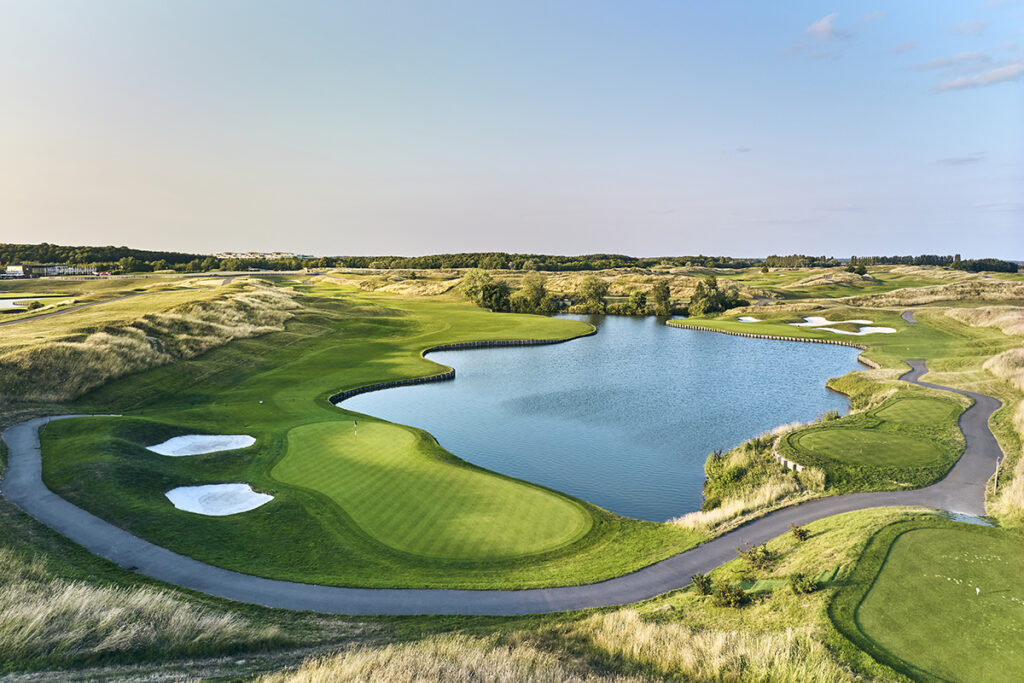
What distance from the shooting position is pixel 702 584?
15.3 m

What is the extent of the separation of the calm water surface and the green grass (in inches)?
414

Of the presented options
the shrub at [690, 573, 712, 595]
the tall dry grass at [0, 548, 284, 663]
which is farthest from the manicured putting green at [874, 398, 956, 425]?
the tall dry grass at [0, 548, 284, 663]

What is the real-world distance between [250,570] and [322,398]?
90.6ft

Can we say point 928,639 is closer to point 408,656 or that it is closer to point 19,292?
point 408,656

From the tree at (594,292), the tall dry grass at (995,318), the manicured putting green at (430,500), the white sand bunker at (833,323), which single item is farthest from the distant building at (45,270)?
the tall dry grass at (995,318)

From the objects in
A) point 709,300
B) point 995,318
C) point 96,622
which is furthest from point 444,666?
point 709,300

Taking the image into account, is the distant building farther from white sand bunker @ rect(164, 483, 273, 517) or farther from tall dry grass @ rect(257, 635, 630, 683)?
tall dry grass @ rect(257, 635, 630, 683)

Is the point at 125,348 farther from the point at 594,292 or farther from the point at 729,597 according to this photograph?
the point at 594,292

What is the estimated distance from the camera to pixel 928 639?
11.4 meters

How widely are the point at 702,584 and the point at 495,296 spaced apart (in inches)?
3900

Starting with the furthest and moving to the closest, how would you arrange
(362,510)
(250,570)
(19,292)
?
(19,292)
(362,510)
(250,570)

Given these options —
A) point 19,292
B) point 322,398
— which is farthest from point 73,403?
point 19,292

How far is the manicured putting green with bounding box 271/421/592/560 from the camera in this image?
1970 cm

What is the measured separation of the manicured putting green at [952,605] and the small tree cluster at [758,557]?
3.22 metres
